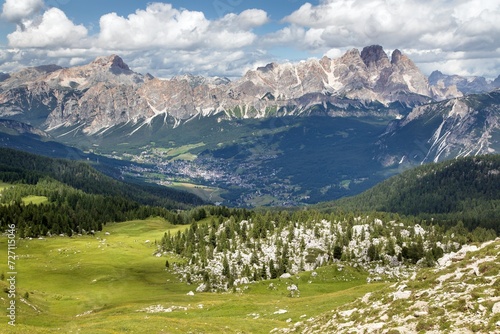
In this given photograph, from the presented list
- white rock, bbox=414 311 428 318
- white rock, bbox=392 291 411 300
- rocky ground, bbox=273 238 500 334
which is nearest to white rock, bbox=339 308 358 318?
rocky ground, bbox=273 238 500 334

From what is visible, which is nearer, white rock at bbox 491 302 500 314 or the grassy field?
white rock at bbox 491 302 500 314

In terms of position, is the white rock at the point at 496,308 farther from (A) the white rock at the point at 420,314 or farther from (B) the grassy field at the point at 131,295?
(B) the grassy field at the point at 131,295

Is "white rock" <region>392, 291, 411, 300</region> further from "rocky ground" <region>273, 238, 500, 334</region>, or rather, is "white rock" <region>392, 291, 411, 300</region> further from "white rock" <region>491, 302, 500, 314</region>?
"white rock" <region>491, 302, 500, 314</region>

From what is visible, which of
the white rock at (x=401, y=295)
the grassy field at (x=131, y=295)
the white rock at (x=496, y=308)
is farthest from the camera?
the grassy field at (x=131, y=295)

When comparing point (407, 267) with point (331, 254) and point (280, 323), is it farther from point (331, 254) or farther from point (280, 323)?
point (280, 323)

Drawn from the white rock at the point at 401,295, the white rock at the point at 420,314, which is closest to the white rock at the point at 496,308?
the white rock at the point at 420,314

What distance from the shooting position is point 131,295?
390ft

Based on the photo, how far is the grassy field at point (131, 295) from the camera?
220ft

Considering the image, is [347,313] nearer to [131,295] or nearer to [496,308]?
[496,308]

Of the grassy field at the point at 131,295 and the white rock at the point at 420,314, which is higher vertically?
the white rock at the point at 420,314

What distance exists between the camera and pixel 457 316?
3544 cm

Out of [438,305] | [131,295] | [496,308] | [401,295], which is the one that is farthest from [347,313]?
[131,295]

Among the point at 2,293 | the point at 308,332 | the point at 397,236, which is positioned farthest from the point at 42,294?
the point at 397,236

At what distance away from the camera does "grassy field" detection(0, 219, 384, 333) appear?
67.1 meters
